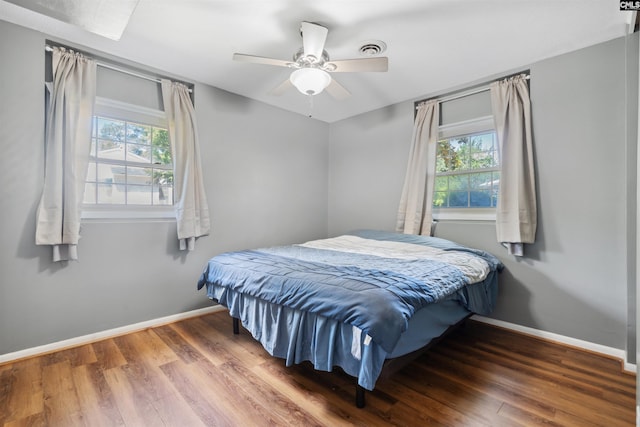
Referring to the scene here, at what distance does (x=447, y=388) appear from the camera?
1790mm

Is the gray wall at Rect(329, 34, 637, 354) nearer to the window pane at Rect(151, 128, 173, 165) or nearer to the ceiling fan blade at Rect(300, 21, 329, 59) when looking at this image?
the ceiling fan blade at Rect(300, 21, 329, 59)

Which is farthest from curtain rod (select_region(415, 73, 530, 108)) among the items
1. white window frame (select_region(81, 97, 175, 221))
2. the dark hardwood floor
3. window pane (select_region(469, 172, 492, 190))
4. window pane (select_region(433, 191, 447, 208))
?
white window frame (select_region(81, 97, 175, 221))

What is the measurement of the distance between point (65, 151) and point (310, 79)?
6.54 ft

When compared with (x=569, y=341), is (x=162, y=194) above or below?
above

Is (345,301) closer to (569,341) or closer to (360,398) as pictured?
(360,398)

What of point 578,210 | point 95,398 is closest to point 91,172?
point 95,398

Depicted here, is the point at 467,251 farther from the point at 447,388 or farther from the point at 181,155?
the point at 181,155

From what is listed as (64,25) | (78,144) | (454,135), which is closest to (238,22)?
(64,25)

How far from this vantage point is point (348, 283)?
1.63 m

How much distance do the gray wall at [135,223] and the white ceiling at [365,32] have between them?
50cm

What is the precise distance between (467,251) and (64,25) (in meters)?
3.72

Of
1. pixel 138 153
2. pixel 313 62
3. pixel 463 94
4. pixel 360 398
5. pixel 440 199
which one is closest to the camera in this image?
pixel 360 398

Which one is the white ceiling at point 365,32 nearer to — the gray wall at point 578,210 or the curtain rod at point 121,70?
the curtain rod at point 121,70

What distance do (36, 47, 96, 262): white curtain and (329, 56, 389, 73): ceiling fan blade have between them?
2.05 metres
